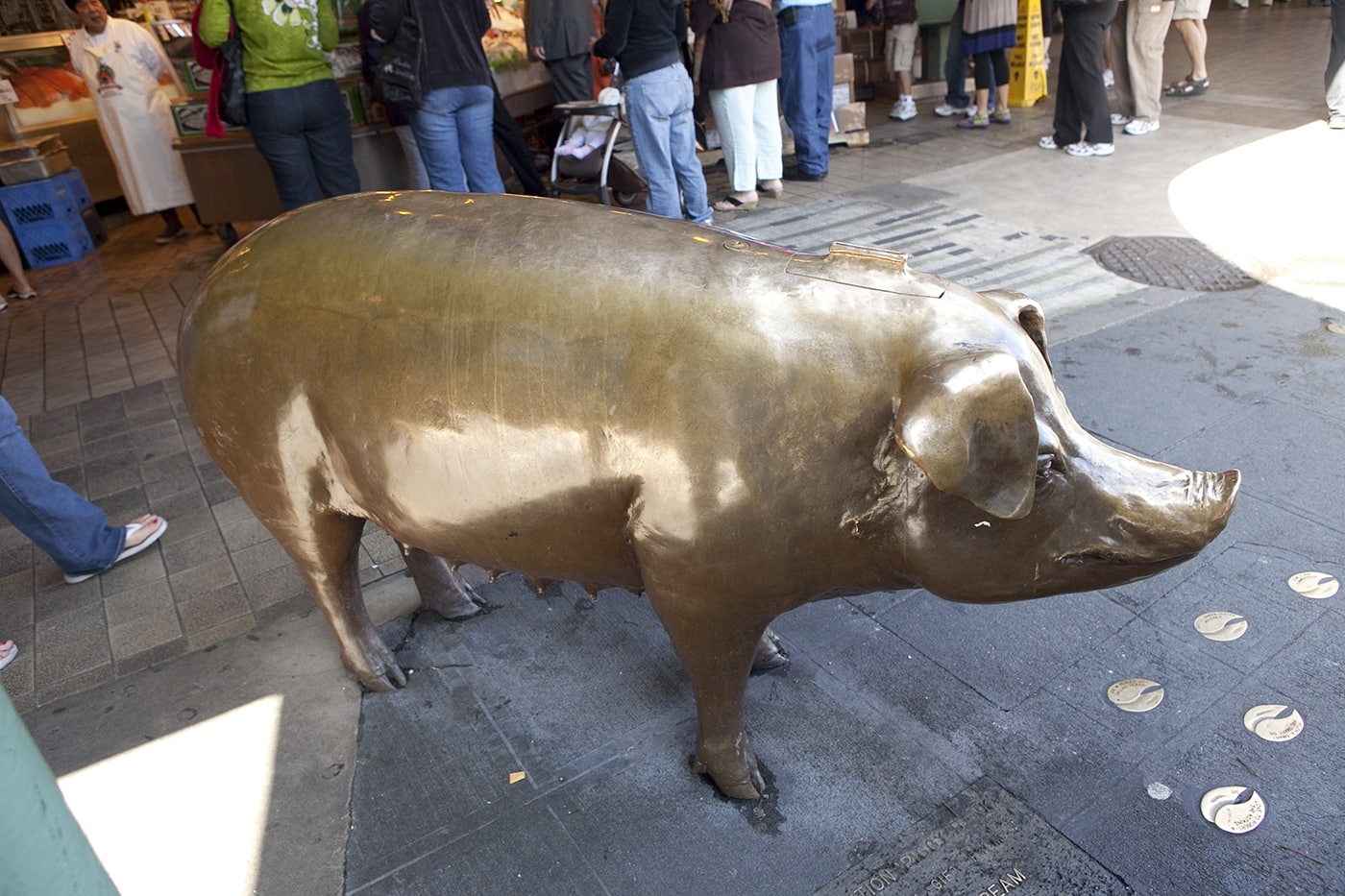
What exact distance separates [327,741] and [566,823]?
86 centimetres

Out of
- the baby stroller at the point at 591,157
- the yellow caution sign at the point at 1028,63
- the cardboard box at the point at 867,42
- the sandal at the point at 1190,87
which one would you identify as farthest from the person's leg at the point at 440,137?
the sandal at the point at 1190,87

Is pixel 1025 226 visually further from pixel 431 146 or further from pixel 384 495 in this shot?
pixel 384 495

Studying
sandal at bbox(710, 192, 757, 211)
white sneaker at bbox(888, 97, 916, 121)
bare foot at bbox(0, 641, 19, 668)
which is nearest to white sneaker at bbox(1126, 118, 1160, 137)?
white sneaker at bbox(888, 97, 916, 121)

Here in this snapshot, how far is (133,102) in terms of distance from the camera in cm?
817

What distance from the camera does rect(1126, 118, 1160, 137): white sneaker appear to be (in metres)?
8.45

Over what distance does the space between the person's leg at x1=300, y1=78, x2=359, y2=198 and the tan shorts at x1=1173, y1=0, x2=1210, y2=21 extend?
806 centimetres

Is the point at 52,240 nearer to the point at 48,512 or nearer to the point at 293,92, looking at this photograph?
the point at 293,92

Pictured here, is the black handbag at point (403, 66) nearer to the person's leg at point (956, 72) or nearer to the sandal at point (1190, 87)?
the person's leg at point (956, 72)

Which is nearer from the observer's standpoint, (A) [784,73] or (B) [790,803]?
(B) [790,803]

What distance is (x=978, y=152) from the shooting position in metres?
8.55

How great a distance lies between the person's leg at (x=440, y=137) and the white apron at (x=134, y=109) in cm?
330

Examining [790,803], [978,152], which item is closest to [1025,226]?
[978,152]

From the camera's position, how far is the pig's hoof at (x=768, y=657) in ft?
9.17

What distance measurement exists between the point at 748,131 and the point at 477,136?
2.42 metres
